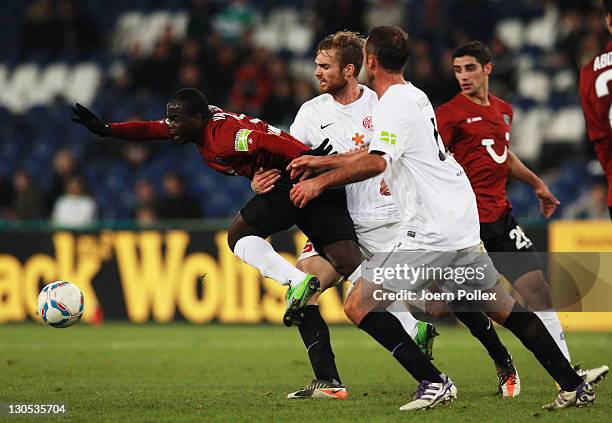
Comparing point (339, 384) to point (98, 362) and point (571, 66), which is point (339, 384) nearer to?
point (98, 362)

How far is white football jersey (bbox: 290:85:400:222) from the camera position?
7.52 meters

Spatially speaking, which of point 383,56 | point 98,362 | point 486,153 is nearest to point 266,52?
point 98,362

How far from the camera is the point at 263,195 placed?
7.25 meters

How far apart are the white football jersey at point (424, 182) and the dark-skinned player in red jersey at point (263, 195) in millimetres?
810

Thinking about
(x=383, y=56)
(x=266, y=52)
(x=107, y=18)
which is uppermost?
(x=107, y=18)

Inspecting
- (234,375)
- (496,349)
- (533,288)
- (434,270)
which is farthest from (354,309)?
(234,375)

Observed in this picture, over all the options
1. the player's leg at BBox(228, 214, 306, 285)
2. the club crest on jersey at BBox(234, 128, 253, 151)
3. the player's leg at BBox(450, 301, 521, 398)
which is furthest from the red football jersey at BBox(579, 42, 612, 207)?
the club crest on jersey at BBox(234, 128, 253, 151)

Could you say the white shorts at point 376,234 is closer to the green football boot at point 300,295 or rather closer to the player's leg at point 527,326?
the green football boot at point 300,295

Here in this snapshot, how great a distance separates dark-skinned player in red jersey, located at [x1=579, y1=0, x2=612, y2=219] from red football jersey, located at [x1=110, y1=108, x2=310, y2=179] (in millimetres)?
1911

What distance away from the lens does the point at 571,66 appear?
51.9 ft

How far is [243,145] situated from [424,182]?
129cm

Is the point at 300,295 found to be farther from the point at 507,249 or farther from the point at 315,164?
the point at 507,249

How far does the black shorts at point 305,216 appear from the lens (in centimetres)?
717

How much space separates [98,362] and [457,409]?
4426mm
